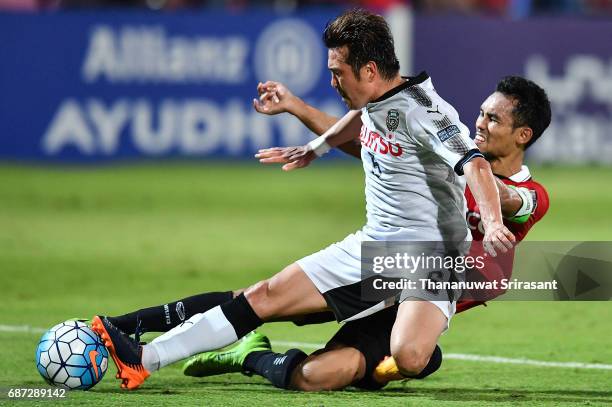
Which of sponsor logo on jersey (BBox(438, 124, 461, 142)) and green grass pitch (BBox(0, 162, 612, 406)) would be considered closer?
sponsor logo on jersey (BBox(438, 124, 461, 142))

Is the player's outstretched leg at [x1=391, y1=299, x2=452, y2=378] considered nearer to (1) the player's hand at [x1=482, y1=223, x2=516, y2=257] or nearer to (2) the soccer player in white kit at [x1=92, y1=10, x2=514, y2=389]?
(2) the soccer player in white kit at [x1=92, y1=10, x2=514, y2=389]

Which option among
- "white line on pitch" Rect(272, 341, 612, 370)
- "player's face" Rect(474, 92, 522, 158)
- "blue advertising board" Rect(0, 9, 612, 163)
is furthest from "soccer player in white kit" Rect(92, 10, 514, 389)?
"blue advertising board" Rect(0, 9, 612, 163)

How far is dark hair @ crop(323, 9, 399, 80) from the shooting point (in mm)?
6082

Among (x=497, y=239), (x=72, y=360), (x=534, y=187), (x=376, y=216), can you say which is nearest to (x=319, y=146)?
(x=376, y=216)

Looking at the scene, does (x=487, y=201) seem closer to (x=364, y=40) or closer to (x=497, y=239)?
(x=497, y=239)

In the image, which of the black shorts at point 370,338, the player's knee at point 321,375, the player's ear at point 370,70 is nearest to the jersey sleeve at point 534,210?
the black shorts at point 370,338

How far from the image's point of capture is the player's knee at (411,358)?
231 inches

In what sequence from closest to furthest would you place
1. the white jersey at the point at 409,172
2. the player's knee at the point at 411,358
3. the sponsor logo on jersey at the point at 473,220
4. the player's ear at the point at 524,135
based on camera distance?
the player's knee at the point at 411,358
the white jersey at the point at 409,172
the sponsor logo on jersey at the point at 473,220
the player's ear at the point at 524,135

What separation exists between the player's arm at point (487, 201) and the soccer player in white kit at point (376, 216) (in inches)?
4.7

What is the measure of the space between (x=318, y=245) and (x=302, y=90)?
17.0 ft

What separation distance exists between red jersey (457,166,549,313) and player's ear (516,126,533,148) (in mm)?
162

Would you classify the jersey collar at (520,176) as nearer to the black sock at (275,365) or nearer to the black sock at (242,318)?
the black sock at (275,365)

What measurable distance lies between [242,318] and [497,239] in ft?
4.61

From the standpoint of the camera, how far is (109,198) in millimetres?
14000
